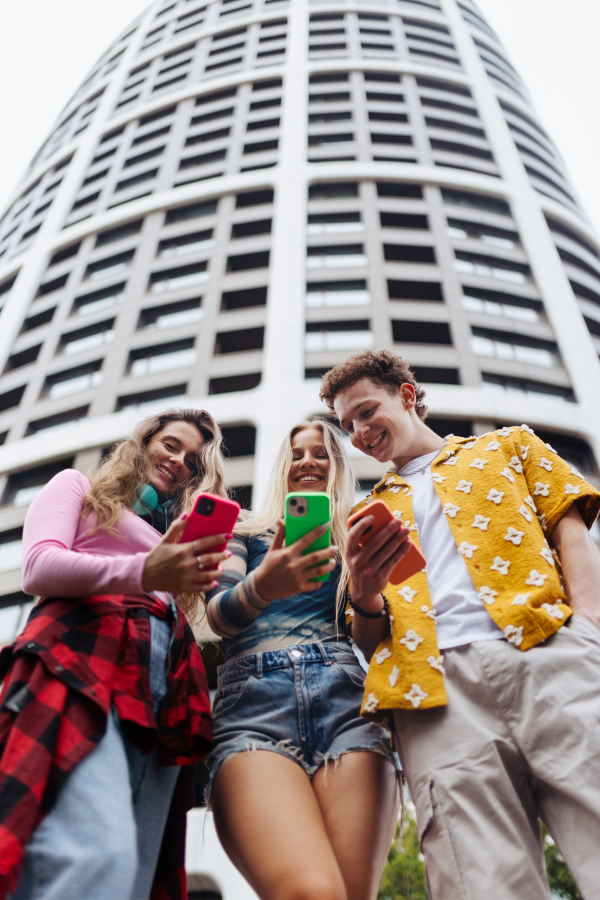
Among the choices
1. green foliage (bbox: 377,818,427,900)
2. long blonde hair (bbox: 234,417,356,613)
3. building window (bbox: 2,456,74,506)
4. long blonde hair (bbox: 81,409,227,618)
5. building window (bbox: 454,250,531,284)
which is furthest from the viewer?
building window (bbox: 454,250,531,284)

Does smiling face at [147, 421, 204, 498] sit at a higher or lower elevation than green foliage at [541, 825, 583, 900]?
higher

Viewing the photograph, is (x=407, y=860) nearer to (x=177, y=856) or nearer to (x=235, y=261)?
(x=177, y=856)

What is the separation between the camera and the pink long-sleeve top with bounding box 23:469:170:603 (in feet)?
5.74

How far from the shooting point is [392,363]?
3.05 meters

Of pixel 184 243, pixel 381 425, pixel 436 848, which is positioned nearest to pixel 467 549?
pixel 381 425

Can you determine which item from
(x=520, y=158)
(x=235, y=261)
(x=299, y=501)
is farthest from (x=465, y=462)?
(x=520, y=158)

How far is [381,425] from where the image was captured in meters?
2.81

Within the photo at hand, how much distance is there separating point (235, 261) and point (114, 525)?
2299 centimetres

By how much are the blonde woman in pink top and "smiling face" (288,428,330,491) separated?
36.2 inches

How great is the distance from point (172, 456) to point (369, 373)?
1.18 metres

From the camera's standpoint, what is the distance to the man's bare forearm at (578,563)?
6.42 feet

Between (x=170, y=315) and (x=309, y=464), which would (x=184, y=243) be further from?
(x=309, y=464)

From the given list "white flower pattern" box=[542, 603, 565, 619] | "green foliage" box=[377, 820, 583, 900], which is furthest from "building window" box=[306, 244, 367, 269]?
"white flower pattern" box=[542, 603, 565, 619]

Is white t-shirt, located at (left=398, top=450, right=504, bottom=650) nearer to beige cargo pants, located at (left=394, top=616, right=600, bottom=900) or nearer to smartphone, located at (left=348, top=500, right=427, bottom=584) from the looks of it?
beige cargo pants, located at (left=394, top=616, right=600, bottom=900)
